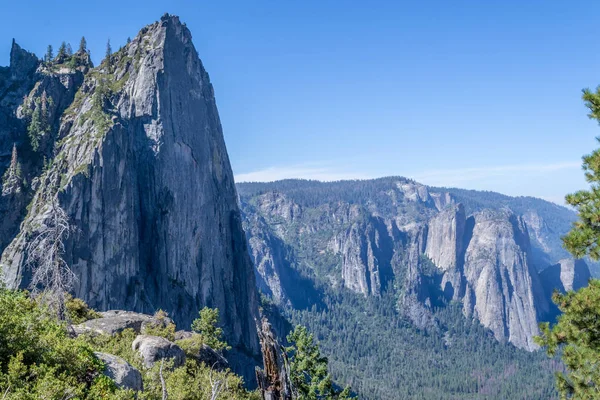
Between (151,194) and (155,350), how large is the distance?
72.6m

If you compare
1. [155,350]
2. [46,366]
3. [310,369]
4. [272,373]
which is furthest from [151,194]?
[272,373]

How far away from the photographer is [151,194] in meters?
91.4

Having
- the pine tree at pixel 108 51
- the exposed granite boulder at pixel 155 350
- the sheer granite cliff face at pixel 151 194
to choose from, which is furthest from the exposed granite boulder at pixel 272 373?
the pine tree at pixel 108 51

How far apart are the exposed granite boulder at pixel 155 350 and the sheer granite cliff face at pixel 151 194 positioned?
47.3 meters

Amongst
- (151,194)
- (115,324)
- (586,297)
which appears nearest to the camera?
(586,297)

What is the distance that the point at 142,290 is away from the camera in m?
81.9

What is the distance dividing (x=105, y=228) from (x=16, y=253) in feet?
48.3

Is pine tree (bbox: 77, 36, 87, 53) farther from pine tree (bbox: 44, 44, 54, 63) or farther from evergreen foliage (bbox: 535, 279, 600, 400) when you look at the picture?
evergreen foliage (bbox: 535, 279, 600, 400)

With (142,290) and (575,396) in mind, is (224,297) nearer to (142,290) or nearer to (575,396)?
(142,290)

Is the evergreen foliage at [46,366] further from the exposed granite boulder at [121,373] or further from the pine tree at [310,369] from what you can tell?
the pine tree at [310,369]

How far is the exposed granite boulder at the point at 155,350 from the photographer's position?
71.6ft

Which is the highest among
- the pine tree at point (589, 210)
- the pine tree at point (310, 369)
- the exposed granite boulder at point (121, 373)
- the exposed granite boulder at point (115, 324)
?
the pine tree at point (589, 210)

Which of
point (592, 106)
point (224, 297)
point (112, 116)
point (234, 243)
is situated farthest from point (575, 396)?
point (234, 243)

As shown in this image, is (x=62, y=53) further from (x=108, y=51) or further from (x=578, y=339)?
(x=578, y=339)
